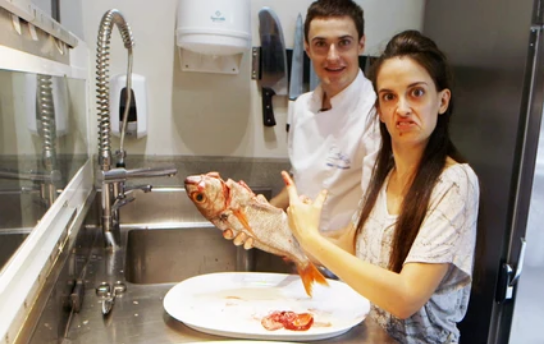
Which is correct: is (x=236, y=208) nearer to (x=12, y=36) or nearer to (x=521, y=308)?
(x=12, y=36)

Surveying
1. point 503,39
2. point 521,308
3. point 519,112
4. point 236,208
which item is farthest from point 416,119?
point 521,308

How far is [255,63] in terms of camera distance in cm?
184

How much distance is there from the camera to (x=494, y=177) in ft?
4.77

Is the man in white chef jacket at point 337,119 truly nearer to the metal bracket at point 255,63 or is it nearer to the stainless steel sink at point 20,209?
the metal bracket at point 255,63

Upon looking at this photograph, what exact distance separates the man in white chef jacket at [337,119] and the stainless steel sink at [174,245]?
27cm

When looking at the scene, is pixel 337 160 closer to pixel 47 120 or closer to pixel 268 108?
pixel 268 108

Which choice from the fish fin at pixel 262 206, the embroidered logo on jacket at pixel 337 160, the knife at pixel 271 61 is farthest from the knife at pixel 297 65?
the fish fin at pixel 262 206

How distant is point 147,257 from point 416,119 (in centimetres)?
107

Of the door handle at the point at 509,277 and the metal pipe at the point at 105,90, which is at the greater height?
the metal pipe at the point at 105,90

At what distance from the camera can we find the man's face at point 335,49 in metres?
1.40

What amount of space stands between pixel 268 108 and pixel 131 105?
0.53 meters

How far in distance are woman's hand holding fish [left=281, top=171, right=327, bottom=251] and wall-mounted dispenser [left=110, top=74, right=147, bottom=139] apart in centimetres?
83

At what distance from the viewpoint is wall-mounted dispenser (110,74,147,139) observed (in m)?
1.65

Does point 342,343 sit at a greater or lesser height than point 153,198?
lesser
